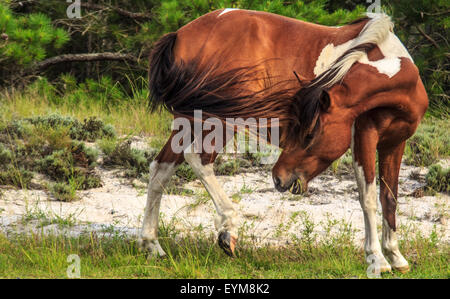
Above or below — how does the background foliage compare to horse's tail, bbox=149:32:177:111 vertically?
below

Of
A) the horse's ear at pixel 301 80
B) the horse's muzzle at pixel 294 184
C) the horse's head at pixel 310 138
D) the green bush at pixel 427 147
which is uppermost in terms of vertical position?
the horse's ear at pixel 301 80

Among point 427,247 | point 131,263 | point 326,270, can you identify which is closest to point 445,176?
point 427,247

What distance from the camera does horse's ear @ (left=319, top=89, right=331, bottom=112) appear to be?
12.7ft

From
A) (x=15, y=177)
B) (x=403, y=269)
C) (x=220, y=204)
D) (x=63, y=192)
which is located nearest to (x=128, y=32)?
(x=15, y=177)

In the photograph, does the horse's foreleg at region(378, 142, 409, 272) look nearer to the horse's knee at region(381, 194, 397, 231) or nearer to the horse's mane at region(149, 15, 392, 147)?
the horse's knee at region(381, 194, 397, 231)

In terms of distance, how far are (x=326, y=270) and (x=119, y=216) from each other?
2.22 m

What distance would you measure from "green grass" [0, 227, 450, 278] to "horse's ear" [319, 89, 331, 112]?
1.17m

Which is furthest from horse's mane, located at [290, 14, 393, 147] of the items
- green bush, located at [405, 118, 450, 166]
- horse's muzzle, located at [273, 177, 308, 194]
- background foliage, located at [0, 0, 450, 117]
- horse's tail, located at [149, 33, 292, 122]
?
background foliage, located at [0, 0, 450, 117]

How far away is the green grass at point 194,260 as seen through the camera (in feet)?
13.5

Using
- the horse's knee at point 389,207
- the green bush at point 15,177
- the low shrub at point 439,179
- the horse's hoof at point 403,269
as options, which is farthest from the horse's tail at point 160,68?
the low shrub at point 439,179

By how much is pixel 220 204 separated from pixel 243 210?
5.80 feet

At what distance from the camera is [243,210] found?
590cm

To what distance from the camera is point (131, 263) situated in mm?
4359

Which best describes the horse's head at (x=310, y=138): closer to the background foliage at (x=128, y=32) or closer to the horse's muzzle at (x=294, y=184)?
the horse's muzzle at (x=294, y=184)
